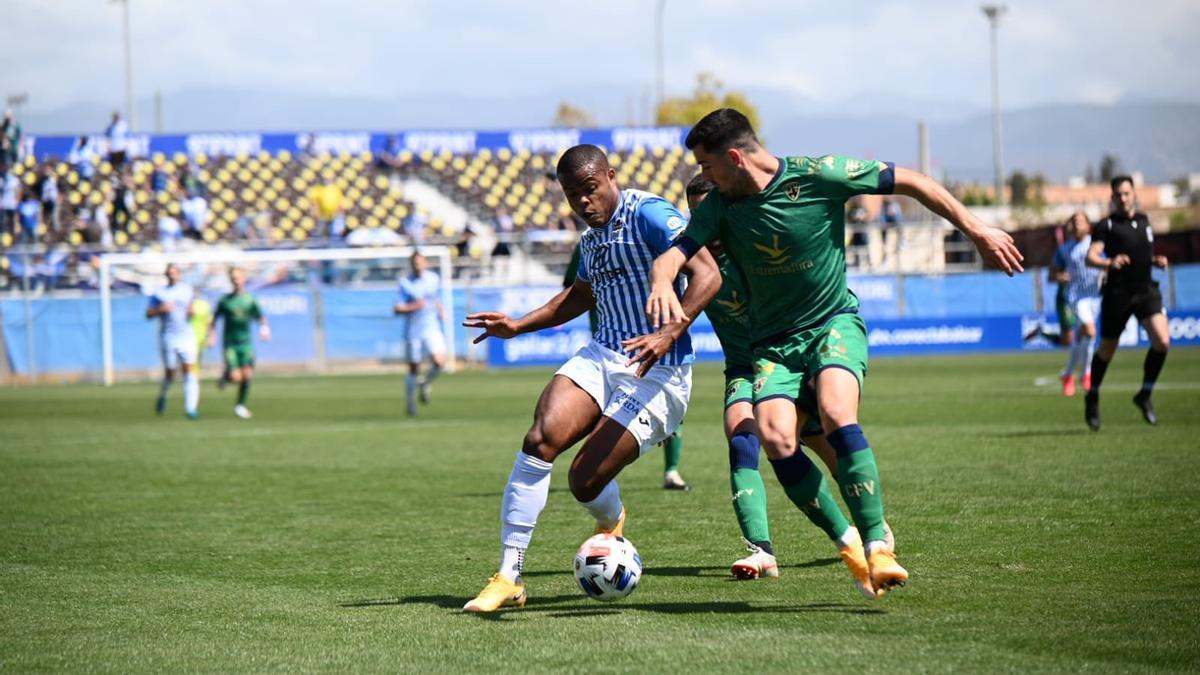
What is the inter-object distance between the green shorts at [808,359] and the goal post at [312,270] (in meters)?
28.4

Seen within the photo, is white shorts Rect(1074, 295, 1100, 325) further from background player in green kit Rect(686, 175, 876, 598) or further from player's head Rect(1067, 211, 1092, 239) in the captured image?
background player in green kit Rect(686, 175, 876, 598)

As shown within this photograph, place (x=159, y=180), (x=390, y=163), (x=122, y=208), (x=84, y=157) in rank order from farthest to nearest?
(x=390, y=163) < (x=84, y=157) < (x=159, y=180) < (x=122, y=208)

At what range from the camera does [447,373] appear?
35531mm

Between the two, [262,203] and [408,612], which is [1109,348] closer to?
[408,612]

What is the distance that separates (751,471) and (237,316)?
58.8ft

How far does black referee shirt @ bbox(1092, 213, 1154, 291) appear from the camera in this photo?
1493 cm

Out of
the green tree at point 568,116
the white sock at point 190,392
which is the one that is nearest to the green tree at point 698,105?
the green tree at point 568,116

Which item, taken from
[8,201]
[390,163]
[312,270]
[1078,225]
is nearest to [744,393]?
[1078,225]

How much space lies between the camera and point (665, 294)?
20.7 ft

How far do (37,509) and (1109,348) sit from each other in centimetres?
1025

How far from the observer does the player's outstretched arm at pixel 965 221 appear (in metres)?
6.38

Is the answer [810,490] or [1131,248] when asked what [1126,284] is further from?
[810,490]

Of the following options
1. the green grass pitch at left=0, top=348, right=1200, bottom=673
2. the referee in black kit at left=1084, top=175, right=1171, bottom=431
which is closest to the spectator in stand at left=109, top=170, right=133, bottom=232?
the green grass pitch at left=0, top=348, right=1200, bottom=673

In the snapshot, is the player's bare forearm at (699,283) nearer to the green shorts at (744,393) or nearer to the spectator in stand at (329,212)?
the green shorts at (744,393)
